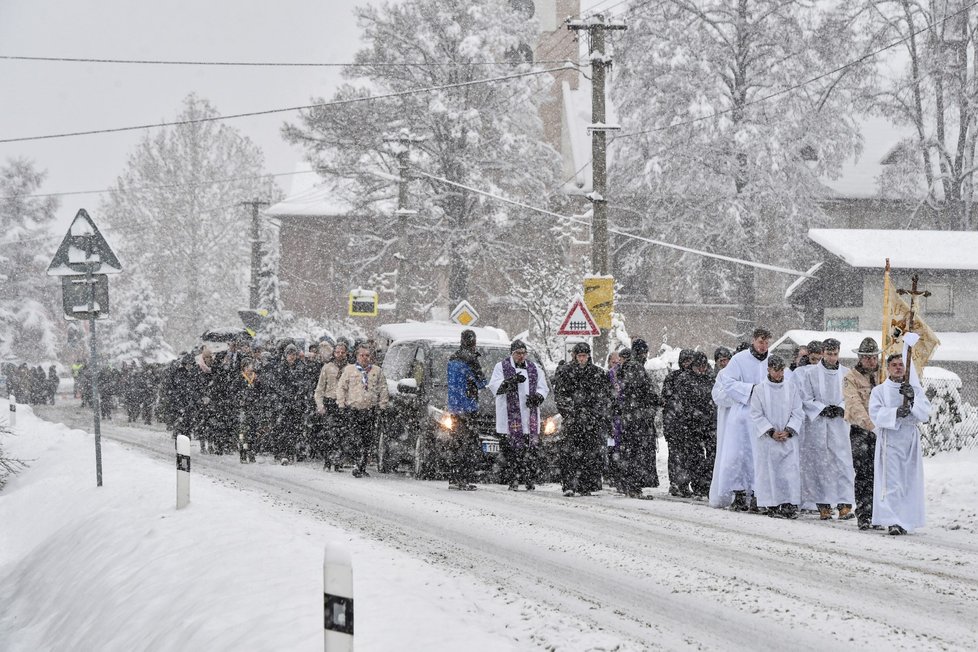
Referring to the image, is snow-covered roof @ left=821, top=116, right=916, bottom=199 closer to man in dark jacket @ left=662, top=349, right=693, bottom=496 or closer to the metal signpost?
man in dark jacket @ left=662, top=349, right=693, bottom=496

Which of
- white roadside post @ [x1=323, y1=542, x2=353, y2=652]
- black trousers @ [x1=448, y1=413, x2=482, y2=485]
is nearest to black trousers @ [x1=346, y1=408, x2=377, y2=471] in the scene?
black trousers @ [x1=448, y1=413, x2=482, y2=485]

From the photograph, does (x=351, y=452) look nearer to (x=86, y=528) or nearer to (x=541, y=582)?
(x=86, y=528)

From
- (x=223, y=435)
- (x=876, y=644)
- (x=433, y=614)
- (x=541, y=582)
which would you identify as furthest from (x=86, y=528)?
(x=223, y=435)

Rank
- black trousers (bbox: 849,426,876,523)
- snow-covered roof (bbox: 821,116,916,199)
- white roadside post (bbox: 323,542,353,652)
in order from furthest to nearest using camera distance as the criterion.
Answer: snow-covered roof (bbox: 821,116,916,199) < black trousers (bbox: 849,426,876,523) < white roadside post (bbox: 323,542,353,652)

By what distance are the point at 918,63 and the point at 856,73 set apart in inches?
111

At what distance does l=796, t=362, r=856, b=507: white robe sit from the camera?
1275cm

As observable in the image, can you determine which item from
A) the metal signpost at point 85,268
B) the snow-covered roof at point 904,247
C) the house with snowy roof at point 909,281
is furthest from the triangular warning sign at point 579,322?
the snow-covered roof at point 904,247

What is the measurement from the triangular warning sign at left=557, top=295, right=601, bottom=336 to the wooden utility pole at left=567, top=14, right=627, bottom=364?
7.54ft

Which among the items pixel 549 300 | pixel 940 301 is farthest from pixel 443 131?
pixel 940 301

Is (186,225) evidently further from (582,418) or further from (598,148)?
(582,418)

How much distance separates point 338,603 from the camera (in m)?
4.85

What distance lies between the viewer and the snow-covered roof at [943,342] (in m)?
32.5

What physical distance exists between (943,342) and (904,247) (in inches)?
124

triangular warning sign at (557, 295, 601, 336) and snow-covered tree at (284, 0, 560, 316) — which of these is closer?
triangular warning sign at (557, 295, 601, 336)
